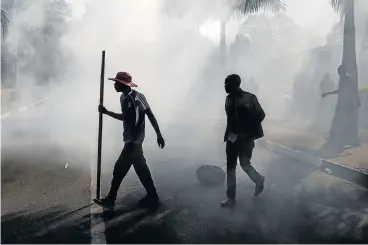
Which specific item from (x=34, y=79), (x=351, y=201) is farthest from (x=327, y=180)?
(x=34, y=79)

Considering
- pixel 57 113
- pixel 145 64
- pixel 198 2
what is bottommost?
pixel 57 113

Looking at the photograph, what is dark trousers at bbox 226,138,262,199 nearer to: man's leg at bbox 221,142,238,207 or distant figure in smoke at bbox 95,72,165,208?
man's leg at bbox 221,142,238,207

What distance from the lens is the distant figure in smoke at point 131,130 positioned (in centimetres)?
582

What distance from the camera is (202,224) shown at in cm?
526

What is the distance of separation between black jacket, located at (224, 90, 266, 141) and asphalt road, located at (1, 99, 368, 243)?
84 cm


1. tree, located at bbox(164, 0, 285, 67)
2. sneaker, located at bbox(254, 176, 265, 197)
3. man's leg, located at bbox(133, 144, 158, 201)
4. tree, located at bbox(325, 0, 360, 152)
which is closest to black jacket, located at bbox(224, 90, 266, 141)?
sneaker, located at bbox(254, 176, 265, 197)

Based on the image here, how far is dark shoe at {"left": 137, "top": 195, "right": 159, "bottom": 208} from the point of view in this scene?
19.9 feet

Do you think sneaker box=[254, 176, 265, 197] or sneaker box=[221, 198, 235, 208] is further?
sneaker box=[254, 176, 265, 197]

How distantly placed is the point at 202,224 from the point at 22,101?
Result: 2458 cm

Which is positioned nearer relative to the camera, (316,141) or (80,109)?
(316,141)

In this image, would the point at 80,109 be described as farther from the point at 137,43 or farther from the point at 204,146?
the point at 204,146

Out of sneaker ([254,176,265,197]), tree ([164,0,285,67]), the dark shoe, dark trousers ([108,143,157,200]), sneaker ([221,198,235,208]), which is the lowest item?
the dark shoe

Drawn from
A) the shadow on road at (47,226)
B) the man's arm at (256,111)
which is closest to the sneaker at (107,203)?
the shadow on road at (47,226)

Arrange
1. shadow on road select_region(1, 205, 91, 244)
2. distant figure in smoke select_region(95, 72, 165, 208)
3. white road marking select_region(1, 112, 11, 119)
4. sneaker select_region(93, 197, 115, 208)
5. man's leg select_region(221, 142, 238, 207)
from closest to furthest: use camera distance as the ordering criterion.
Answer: shadow on road select_region(1, 205, 91, 244), distant figure in smoke select_region(95, 72, 165, 208), sneaker select_region(93, 197, 115, 208), man's leg select_region(221, 142, 238, 207), white road marking select_region(1, 112, 11, 119)
